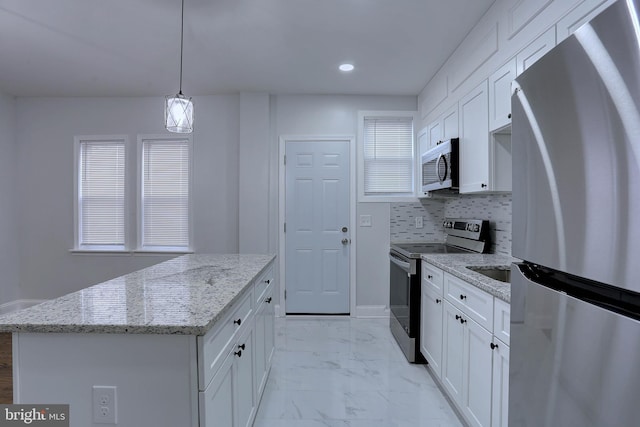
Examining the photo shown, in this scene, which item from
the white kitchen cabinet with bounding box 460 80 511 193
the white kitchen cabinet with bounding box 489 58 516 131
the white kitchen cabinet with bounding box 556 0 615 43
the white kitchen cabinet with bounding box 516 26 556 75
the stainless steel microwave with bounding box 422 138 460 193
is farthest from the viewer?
the stainless steel microwave with bounding box 422 138 460 193

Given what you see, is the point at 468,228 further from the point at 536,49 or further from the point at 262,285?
the point at 262,285

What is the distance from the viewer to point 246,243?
11.9ft

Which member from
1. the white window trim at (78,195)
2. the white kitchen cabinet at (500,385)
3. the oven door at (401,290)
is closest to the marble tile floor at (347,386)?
the oven door at (401,290)

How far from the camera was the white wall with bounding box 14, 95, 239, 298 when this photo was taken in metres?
3.78

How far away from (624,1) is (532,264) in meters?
0.64

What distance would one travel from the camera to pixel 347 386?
7.50ft

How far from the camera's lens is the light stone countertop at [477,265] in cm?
143

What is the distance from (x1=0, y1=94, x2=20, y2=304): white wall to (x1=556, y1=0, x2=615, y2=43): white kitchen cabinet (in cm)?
524

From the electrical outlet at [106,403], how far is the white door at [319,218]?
8.87 ft

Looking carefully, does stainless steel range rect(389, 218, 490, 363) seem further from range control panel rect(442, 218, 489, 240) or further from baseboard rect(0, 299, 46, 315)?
baseboard rect(0, 299, 46, 315)

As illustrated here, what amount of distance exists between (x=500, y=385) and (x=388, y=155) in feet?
9.05

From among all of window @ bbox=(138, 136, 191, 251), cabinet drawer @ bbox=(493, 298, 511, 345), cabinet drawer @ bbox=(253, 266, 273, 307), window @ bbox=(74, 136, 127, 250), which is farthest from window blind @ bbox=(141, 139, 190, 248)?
cabinet drawer @ bbox=(493, 298, 511, 345)

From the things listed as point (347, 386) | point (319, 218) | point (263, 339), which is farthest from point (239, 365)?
point (319, 218)

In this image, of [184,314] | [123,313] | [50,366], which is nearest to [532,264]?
[184,314]
